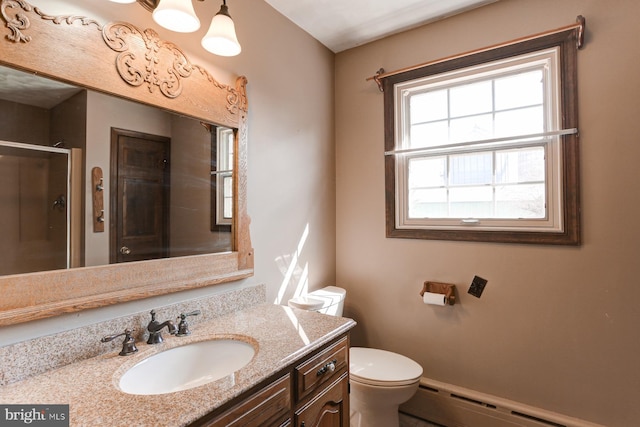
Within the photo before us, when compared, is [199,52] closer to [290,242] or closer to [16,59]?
[16,59]

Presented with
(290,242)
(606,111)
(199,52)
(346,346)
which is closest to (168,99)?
(199,52)

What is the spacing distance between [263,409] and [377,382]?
32.4 inches

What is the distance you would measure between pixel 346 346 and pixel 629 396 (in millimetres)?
1410

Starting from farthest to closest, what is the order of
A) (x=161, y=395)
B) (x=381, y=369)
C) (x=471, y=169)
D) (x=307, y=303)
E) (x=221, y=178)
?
1. (x=471, y=169)
2. (x=307, y=303)
3. (x=381, y=369)
4. (x=221, y=178)
5. (x=161, y=395)

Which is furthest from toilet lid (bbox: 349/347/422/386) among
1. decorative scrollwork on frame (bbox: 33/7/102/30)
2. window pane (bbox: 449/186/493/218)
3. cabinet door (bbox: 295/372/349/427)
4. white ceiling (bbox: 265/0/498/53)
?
white ceiling (bbox: 265/0/498/53)

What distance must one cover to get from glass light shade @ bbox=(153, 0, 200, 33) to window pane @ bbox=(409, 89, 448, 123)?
1.50 metres

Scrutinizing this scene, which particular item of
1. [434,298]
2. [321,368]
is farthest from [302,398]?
[434,298]

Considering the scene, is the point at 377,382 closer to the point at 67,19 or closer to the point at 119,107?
the point at 119,107

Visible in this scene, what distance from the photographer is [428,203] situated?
7.03 ft

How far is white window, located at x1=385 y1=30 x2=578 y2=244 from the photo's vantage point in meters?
1.73

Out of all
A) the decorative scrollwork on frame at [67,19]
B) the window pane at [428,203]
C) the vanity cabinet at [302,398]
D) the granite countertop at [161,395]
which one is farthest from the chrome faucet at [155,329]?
the window pane at [428,203]

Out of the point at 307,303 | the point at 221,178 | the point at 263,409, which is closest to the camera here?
the point at 263,409

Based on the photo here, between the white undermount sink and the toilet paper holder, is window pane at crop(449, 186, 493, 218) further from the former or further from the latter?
the white undermount sink

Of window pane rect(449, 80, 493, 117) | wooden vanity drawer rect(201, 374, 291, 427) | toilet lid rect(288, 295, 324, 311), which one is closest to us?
wooden vanity drawer rect(201, 374, 291, 427)
